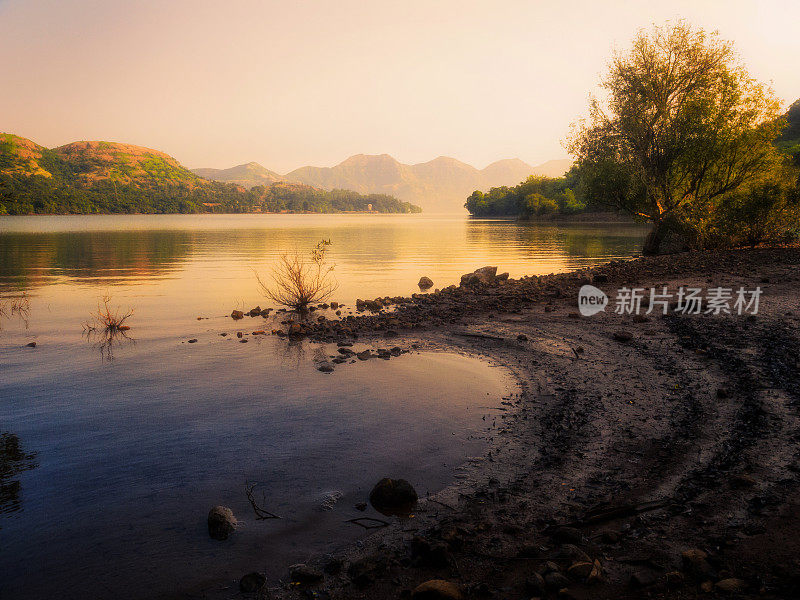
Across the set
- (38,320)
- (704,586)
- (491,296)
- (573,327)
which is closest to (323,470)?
(704,586)

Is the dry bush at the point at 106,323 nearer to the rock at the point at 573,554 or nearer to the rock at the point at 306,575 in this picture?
the rock at the point at 306,575

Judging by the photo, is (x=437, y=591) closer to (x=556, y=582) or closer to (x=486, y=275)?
(x=556, y=582)

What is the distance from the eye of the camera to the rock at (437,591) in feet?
16.1

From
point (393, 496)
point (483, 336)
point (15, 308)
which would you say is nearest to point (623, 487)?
point (393, 496)

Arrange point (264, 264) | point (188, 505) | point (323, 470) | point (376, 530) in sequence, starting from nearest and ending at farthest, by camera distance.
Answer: point (376, 530) < point (188, 505) < point (323, 470) < point (264, 264)

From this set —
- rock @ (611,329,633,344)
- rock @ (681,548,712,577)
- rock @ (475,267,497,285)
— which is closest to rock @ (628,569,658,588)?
rock @ (681,548,712,577)

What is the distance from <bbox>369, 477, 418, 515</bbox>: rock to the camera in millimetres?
7289

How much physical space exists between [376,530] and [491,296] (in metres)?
19.9

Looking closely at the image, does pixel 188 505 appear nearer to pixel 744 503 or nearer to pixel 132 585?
pixel 132 585

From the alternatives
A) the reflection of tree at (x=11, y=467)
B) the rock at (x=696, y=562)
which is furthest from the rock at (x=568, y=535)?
the reflection of tree at (x=11, y=467)

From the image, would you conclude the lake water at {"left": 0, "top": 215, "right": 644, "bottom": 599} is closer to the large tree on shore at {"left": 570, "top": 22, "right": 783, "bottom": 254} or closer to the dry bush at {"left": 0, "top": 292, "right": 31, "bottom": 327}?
the dry bush at {"left": 0, "top": 292, "right": 31, "bottom": 327}

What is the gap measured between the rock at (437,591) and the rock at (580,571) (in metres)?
1.28

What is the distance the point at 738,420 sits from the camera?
895 cm

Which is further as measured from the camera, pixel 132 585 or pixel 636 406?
pixel 636 406
